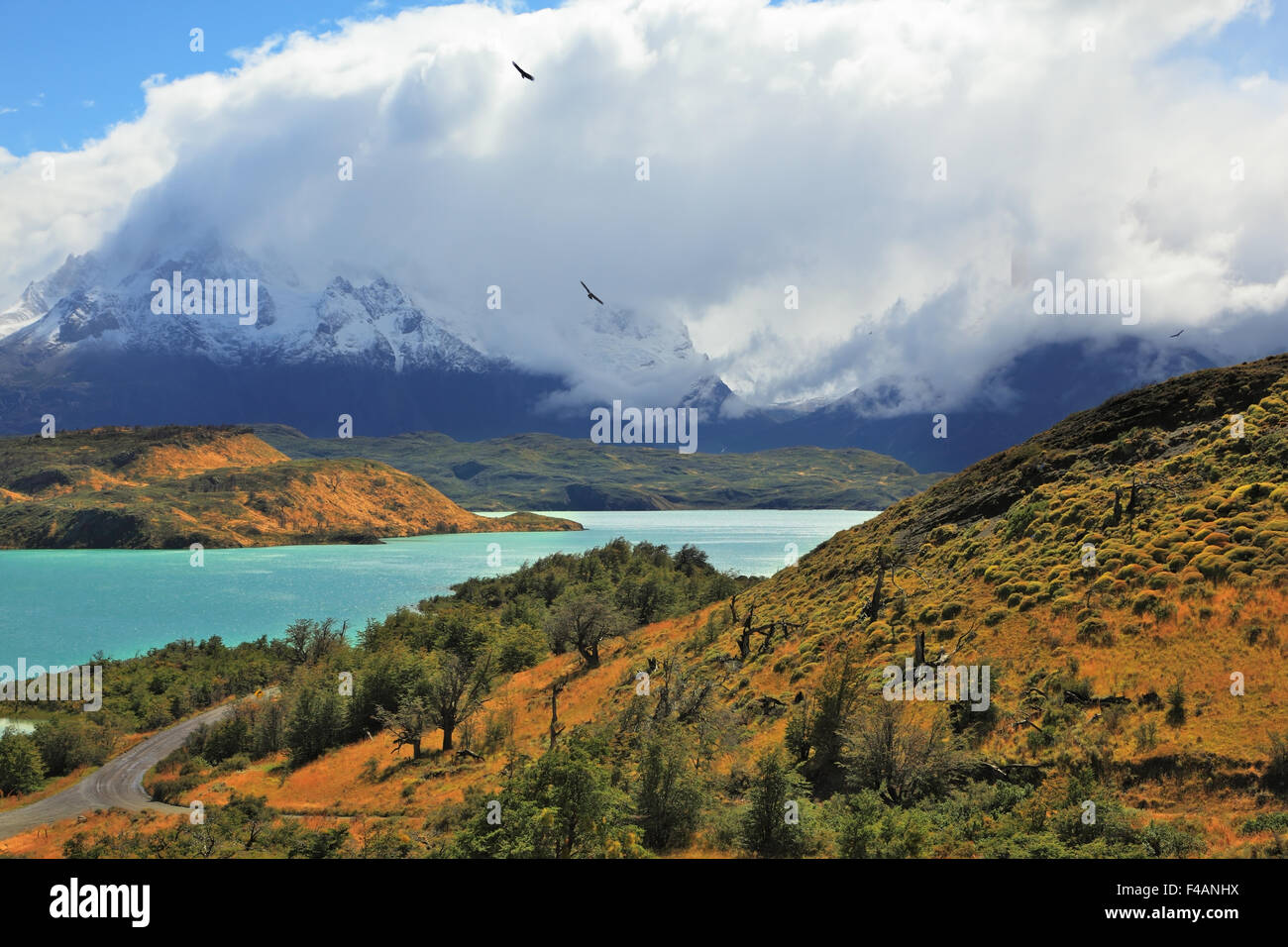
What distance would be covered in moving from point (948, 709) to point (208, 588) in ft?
409

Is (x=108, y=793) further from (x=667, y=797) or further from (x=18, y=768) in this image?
(x=667, y=797)

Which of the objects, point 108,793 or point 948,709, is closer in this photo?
point 948,709

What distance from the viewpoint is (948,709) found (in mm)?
25719

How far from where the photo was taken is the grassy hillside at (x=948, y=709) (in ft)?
59.6

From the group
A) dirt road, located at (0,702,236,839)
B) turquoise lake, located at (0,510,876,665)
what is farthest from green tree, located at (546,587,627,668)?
turquoise lake, located at (0,510,876,665)

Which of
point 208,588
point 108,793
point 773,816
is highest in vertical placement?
point 773,816

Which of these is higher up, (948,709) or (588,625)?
A: (948,709)

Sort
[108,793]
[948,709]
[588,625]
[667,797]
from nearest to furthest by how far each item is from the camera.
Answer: [667,797], [948,709], [108,793], [588,625]

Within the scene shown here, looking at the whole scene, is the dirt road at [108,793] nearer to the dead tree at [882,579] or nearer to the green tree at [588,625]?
the green tree at [588,625]

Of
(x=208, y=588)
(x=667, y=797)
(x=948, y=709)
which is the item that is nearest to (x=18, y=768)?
(x=667, y=797)

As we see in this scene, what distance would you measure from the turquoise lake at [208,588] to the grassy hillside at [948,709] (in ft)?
156

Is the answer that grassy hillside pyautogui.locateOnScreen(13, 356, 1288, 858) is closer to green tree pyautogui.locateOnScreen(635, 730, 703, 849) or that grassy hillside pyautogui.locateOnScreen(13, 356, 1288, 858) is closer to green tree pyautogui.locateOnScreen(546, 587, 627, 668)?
green tree pyautogui.locateOnScreen(635, 730, 703, 849)

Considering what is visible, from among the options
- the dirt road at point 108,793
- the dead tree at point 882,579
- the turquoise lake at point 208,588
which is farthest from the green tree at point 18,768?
the dead tree at point 882,579

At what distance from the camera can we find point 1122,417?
140 feet
